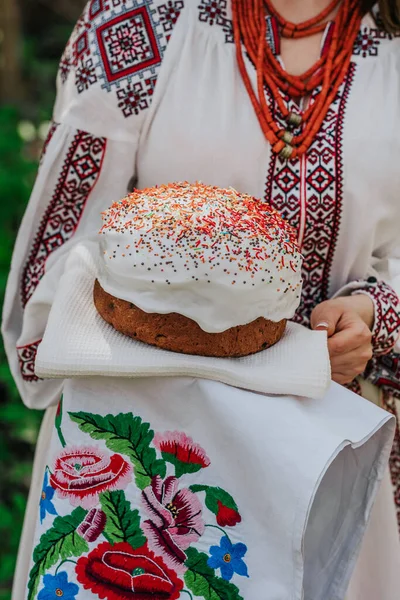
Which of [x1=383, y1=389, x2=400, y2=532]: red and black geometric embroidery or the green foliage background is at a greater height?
[x1=383, y1=389, x2=400, y2=532]: red and black geometric embroidery

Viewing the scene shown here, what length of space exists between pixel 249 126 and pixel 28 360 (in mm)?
514

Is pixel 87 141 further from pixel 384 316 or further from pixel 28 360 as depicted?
pixel 384 316

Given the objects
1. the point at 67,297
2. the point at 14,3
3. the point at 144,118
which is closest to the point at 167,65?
the point at 144,118

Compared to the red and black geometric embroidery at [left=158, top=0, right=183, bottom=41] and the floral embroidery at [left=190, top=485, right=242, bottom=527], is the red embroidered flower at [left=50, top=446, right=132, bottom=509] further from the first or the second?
the red and black geometric embroidery at [left=158, top=0, right=183, bottom=41]

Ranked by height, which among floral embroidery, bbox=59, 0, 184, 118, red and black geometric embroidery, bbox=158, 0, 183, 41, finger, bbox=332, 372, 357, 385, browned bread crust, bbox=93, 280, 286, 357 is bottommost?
finger, bbox=332, 372, 357, 385

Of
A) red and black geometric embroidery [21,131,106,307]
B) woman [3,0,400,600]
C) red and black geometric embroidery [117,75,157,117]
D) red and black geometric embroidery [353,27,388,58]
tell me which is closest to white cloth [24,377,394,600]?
woman [3,0,400,600]

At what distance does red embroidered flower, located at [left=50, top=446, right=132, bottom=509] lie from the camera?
3.09ft

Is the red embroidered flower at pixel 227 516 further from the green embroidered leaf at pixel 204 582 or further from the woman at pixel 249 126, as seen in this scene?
the woman at pixel 249 126

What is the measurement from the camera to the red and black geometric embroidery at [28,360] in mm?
1225

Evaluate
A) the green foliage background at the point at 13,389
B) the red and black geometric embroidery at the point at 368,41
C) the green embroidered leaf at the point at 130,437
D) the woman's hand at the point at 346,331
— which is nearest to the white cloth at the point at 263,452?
the green embroidered leaf at the point at 130,437

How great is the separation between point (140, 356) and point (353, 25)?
0.68m

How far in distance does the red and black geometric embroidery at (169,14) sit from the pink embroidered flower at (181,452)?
2.12 ft

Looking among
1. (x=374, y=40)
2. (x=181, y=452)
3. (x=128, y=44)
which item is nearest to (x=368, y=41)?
(x=374, y=40)

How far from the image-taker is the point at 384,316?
1169 mm
